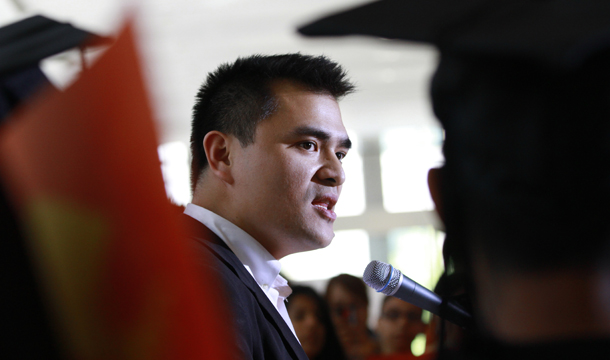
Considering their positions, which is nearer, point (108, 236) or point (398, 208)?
point (108, 236)

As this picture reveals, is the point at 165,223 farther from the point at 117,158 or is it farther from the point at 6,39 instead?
the point at 6,39

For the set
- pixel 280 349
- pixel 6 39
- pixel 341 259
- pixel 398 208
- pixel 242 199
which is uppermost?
pixel 6 39

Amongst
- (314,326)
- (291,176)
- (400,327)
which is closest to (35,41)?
(291,176)

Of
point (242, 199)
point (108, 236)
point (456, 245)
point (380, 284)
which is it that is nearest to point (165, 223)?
point (108, 236)

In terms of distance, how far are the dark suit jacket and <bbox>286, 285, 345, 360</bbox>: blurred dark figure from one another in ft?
5.37

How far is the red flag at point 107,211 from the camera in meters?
0.32

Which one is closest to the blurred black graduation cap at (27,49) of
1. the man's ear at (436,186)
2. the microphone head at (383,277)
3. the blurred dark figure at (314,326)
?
the man's ear at (436,186)

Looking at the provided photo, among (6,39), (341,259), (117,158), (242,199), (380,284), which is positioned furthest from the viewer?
(341,259)

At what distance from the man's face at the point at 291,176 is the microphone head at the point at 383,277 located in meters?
0.34

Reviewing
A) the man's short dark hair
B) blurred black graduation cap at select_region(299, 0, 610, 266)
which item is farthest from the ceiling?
blurred black graduation cap at select_region(299, 0, 610, 266)

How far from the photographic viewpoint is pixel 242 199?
130 cm

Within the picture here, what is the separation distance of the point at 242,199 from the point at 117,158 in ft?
3.22

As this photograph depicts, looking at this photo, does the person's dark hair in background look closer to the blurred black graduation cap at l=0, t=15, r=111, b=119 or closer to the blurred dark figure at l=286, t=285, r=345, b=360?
the blurred dark figure at l=286, t=285, r=345, b=360

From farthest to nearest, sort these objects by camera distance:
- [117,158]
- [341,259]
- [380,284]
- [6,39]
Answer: [341,259]
[380,284]
[6,39]
[117,158]
